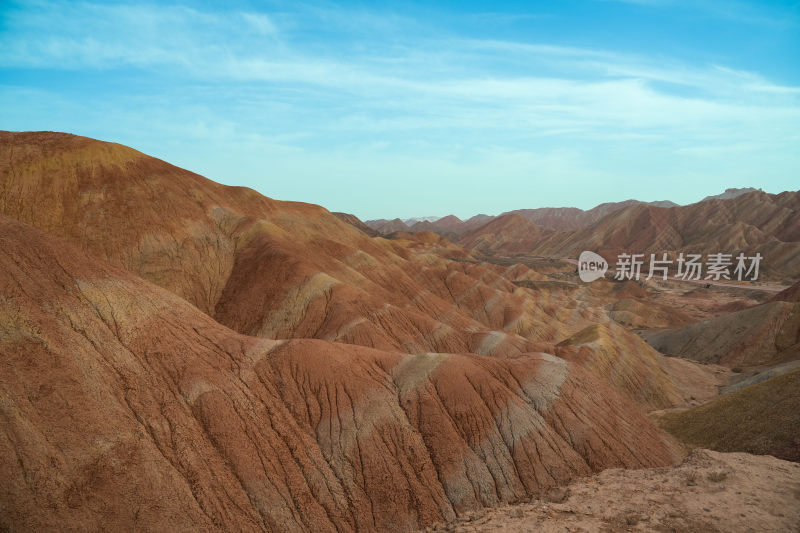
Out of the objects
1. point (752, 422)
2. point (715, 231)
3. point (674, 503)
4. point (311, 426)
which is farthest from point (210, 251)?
point (715, 231)

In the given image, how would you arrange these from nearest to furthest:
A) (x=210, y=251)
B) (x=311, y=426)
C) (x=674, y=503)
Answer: (x=674, y=503), (x=311, y=426), (x=210, y=251)

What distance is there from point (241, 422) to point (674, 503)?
1750 cm

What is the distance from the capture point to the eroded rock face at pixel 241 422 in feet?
50.3

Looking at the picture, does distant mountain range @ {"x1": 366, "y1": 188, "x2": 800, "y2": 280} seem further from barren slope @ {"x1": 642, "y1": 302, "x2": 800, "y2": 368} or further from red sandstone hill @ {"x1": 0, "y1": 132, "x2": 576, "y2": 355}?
red sandstone hill @ {"x1": 0, "y1": 132, "x2": 576, "y2": 355}

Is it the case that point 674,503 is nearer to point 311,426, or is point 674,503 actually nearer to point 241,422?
point 311,426

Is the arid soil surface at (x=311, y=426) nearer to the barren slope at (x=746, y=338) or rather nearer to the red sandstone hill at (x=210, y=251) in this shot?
the red sandstone hill at (x=210, y=251)

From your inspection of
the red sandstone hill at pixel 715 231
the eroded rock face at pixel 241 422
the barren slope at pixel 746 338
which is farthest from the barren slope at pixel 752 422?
the red sandstone hill at pixel 715 231

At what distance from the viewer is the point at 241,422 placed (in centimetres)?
1920

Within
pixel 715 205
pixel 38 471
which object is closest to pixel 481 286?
pixel 38 471

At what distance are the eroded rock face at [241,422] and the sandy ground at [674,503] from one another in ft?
7.30

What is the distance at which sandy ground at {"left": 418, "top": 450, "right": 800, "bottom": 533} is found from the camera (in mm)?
14547

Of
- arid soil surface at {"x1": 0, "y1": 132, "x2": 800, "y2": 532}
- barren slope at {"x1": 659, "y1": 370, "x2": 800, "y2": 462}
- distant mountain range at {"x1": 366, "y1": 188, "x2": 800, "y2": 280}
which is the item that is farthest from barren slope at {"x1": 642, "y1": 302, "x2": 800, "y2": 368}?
distant mountain range at {"x1": 366, "y1": 188, "x2": 800, "y2": 280}

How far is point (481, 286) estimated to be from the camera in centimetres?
6931

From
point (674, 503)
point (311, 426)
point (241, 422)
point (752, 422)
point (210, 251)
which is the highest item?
point (210, 251)
